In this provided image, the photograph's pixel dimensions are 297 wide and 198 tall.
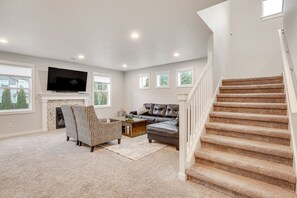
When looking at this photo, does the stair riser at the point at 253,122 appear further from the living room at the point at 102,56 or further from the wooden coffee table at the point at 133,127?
the wooden coffee table at the point at 133,127

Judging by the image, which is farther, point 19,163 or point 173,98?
point 173,98

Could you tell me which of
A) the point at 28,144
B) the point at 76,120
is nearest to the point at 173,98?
the point at 76,120

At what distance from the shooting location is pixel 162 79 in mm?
6992

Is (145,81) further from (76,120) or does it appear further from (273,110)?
(273,110)

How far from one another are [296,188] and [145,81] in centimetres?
641

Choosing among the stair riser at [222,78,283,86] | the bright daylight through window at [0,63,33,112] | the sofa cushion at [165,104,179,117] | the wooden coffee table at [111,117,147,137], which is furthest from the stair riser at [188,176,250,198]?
the bright daylight through window at [0,63,33,112]

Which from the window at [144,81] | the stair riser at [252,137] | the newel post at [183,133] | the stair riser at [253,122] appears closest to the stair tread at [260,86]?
the stair riser at [253,122]

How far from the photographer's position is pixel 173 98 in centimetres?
657

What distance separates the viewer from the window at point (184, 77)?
609cm

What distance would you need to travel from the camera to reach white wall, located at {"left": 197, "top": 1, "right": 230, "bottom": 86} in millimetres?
3375

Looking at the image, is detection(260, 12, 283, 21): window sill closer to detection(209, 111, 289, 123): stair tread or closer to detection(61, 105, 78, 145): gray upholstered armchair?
detection(209, 111, 289, 123): stair tread

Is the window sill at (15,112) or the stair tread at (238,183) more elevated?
the window sill at (15,112)

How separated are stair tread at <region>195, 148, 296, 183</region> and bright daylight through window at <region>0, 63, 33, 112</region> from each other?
5.58 meters

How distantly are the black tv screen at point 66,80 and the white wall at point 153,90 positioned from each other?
2291 mm
